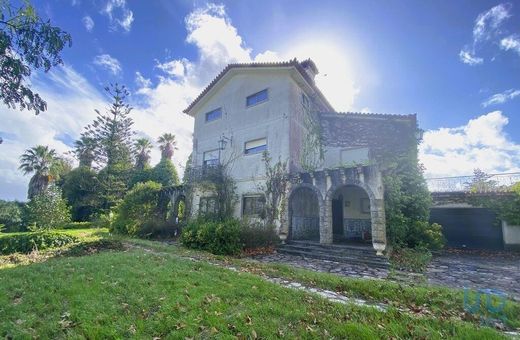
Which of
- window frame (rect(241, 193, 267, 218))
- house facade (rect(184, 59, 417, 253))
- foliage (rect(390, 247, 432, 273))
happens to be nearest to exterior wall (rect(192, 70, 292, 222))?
house facade (rect(184, 59, 417, 253))

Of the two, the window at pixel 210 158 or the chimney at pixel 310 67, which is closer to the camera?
the chimney at pixel 310 67

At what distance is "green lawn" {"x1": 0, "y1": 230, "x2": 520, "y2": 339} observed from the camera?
3.73m

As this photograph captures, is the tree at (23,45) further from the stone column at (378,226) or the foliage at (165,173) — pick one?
the foliage at (165,173)

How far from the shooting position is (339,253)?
1041 centimetres

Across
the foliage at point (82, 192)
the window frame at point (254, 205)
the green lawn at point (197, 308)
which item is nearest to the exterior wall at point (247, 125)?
the window frame at point (254, 205)

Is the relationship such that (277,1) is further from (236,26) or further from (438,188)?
(438,188)

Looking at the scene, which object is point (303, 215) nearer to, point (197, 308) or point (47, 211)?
point (197, 308)

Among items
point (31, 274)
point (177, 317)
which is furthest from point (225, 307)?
point (31, 274)

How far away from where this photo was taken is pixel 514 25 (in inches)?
314

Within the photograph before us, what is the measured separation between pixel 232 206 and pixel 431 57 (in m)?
11.9

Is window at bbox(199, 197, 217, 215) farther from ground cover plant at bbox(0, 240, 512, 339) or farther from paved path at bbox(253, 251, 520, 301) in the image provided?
ground cover plant at bbox(0, 240, 512, 339)

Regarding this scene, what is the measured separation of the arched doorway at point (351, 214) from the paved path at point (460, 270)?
423 centimetres

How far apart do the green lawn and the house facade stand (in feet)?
22.1

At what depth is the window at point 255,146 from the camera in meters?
15.1
